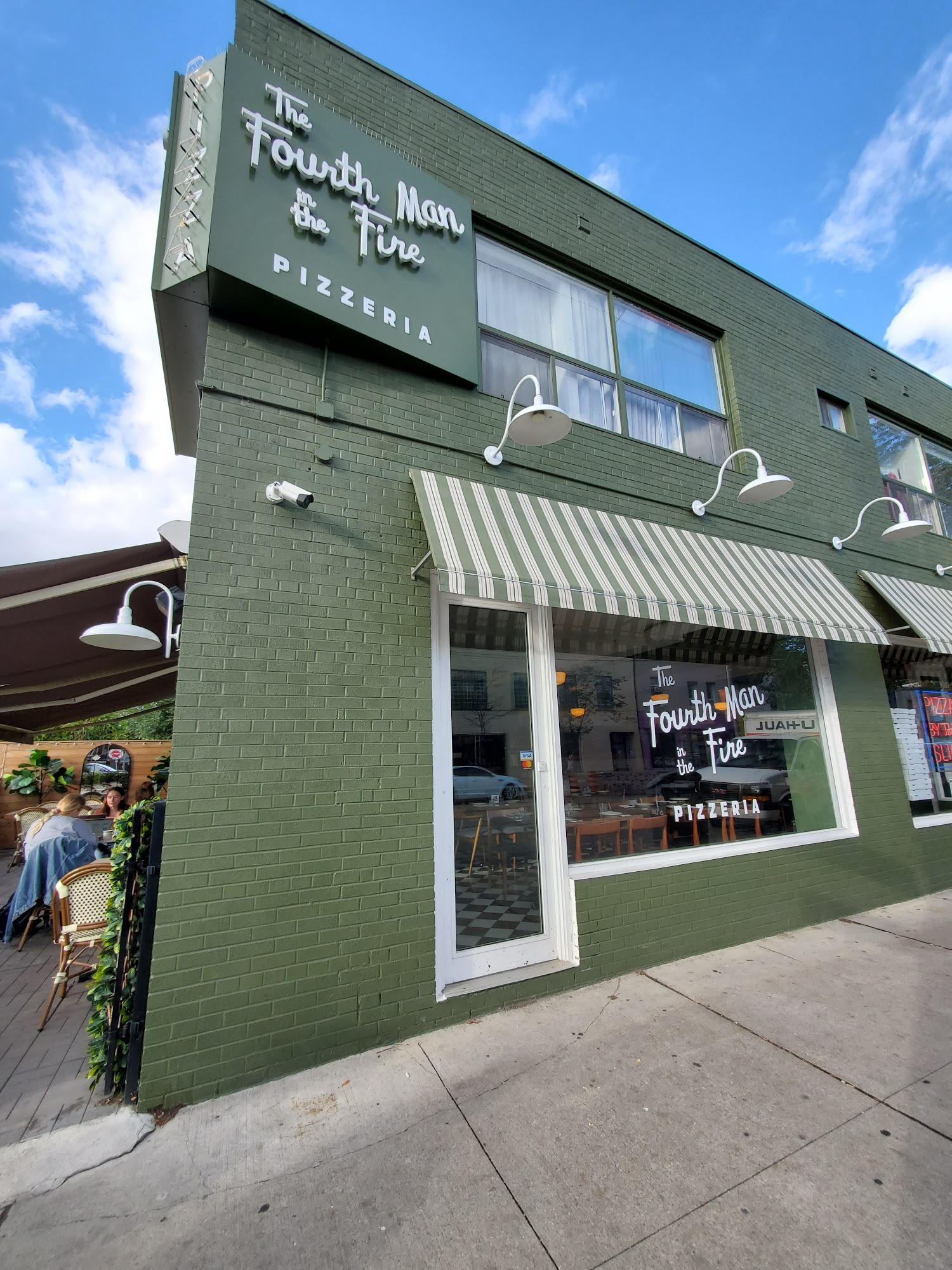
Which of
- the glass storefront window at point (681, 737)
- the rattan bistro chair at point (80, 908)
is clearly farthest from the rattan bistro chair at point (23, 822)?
the glass storefront window at point (681, 737)

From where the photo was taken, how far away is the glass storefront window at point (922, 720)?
20.8 ft

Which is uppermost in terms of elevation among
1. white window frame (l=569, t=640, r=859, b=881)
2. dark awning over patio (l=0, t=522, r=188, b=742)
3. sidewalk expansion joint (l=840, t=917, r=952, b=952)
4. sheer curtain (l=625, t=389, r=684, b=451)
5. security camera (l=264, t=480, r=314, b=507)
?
sheer curtain (l=625, t=389, r=684, b=451)

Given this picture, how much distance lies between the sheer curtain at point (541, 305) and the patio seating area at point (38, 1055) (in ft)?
19.8

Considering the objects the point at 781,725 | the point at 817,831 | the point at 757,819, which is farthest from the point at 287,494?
the point at 817,831

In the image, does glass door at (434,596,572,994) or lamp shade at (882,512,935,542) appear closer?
glass door at (434,596,572,994)

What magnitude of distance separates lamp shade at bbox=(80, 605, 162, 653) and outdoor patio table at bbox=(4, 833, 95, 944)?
A: 2.31 metres

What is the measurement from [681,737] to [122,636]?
4720mm

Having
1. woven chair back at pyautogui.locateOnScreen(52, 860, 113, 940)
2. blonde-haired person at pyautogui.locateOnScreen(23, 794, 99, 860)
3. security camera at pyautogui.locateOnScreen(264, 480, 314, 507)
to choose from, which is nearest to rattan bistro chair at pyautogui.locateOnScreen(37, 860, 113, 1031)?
woven chair back at pyautogui.locateOnScreen(52, 860, 113, 940)

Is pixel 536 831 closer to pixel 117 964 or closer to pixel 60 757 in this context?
pixel 117 964

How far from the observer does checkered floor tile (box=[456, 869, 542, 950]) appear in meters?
3.67

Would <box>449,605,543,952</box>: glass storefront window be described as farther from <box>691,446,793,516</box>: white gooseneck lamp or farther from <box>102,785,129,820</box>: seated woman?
<box>102,785,129,820</box>: seated woman

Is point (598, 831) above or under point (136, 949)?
above

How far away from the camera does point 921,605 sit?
664 centimetres

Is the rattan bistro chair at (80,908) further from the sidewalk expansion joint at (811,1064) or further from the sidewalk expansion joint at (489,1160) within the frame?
the sidewalk expansion joint at (811,1064)
